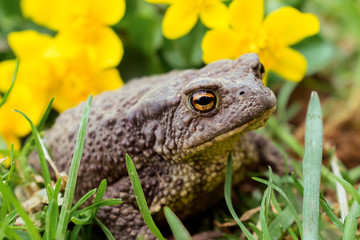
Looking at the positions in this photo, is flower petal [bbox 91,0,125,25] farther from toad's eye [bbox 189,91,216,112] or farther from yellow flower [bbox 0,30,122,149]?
toad's eye [bbox 189,91,216,112]

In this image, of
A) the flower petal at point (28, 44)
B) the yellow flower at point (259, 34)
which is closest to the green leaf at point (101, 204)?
the yellow flower at point (259, 34)

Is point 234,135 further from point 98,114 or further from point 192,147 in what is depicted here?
point 98,114

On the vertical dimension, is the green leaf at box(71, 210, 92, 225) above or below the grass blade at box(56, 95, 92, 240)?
below

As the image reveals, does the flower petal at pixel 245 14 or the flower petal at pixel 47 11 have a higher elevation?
the flower petal at pixel 245 14

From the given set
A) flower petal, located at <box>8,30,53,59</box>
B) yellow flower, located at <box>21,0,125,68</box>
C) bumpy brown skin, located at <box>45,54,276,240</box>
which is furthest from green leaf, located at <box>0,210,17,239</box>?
flower petal, located at <box>8,30,53,59</box>

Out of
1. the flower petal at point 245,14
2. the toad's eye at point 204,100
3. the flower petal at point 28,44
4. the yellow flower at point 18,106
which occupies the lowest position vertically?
the yellow flower at point 18,106

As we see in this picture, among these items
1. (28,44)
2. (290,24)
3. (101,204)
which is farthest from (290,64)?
(28,44)

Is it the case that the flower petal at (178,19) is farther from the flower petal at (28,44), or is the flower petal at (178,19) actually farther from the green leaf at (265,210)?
the green leaf at (265,210)

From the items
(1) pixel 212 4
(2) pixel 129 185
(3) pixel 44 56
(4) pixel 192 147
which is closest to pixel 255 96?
(4) pixel 192 147
